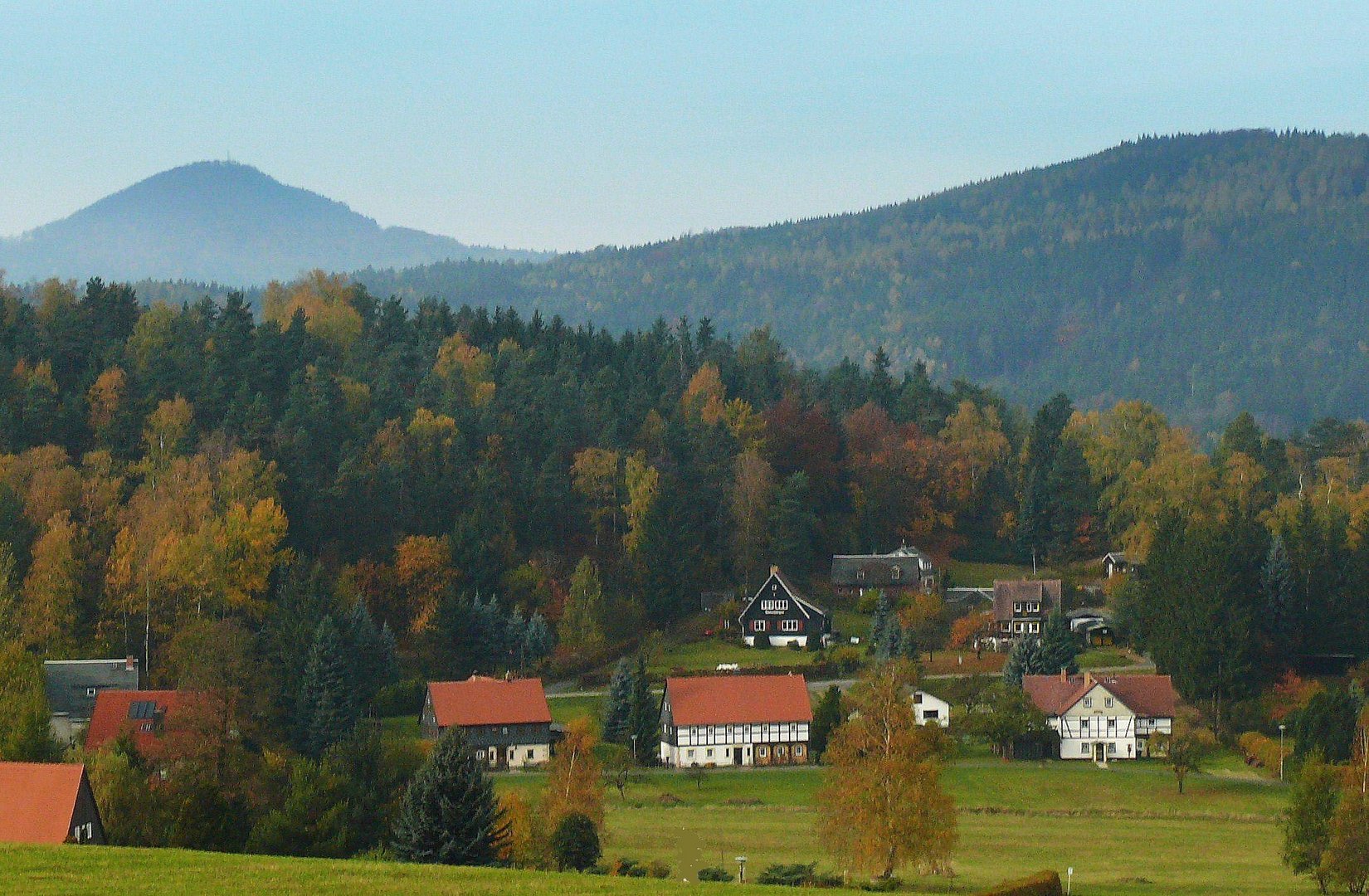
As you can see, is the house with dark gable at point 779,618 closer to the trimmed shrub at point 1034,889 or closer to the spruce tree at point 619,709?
the spruce tree at point 619,709

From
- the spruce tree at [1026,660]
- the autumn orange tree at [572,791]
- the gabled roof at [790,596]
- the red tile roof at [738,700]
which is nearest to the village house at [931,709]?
the spruce tree at [1026,660]

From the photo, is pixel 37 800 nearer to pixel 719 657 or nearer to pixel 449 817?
pixel 449 817

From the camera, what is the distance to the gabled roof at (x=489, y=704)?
63.9 metres

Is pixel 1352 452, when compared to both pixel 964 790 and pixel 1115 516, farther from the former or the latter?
pixel 964 790

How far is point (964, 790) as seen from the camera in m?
58.0

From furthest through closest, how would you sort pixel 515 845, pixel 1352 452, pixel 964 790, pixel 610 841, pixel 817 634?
pixel 1352 452
pixel 817 634
pixel 964 790
pixel 610 841
pixel 515 845

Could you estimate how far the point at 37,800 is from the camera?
1421 inches

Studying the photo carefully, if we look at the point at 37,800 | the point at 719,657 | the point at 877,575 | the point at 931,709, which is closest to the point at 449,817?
the point at 37,800

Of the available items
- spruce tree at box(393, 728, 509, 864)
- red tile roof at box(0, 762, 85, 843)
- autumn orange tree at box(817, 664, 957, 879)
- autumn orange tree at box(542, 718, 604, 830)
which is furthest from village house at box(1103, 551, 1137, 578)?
red tile roof at box(0, 762, 85, 843)

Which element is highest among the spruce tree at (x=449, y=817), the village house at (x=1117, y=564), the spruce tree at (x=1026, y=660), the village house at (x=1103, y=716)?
the spruce tree at (x=449, y=817)

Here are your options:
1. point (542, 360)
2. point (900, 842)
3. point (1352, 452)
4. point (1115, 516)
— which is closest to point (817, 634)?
point (1115, 516)

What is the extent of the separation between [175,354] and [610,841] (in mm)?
48703

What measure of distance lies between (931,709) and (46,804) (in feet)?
125

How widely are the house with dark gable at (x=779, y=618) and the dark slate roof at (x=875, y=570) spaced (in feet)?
28.1
